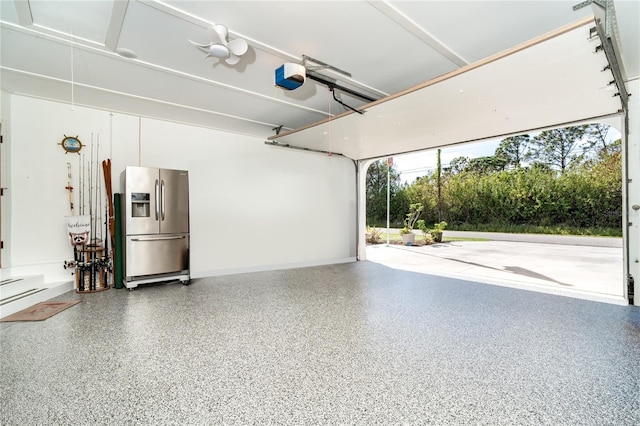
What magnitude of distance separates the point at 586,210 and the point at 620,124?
28.0 ft

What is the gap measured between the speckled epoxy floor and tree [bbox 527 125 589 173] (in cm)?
1059

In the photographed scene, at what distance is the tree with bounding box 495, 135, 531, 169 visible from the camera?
A: 13.2 m

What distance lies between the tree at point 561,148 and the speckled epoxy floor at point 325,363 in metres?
10.6

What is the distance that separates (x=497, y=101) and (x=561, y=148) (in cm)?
1137

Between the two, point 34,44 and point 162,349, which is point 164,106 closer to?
point 34,44

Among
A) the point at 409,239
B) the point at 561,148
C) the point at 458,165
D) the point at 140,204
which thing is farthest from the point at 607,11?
the point at 458,165

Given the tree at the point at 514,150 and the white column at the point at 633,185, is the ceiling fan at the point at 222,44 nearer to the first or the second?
the white column at the point at 633,185

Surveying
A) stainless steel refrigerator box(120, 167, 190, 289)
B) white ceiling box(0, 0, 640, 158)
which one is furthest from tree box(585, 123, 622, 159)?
stainless steel refrigerator box(120, 167, 190, 289)

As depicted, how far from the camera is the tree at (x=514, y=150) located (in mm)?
13180

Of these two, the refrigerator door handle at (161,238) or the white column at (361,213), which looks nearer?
the refrigerator door handle at (161,238)

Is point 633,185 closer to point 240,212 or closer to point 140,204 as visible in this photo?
point 240,212

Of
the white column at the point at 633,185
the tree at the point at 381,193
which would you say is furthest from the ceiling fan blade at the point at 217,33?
the tree at the point at 381,193

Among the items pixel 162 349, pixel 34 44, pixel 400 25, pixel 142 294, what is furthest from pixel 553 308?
pixel 34 44

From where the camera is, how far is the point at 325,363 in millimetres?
2316
